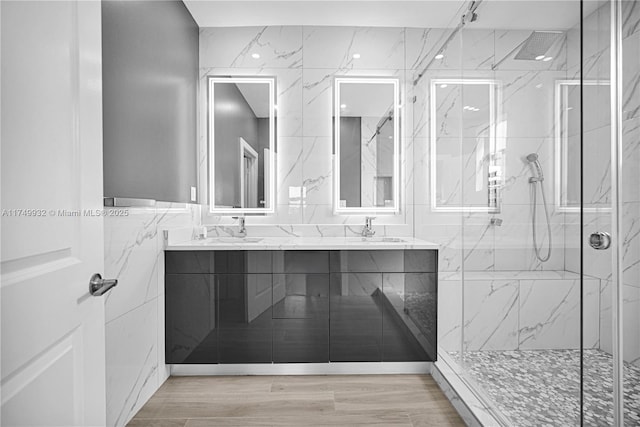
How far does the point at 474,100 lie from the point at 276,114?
1.57 m

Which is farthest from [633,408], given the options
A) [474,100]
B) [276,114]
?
→ [276,114]

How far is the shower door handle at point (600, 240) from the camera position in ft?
3.92

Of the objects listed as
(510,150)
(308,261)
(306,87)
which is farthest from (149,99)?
(510,150)

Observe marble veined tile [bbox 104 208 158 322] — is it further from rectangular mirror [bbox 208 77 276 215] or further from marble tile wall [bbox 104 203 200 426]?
rectangular mirror [bbox 208 77 276 215]

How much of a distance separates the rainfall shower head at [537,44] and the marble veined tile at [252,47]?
1.85 meters

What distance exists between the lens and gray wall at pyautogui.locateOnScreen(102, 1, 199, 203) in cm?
175

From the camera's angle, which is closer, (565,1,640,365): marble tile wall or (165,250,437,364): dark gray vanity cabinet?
(565,1,640,365): marble tile wall

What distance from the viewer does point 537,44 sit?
1.46m

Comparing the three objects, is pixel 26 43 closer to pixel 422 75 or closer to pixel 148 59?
pixel 148 59

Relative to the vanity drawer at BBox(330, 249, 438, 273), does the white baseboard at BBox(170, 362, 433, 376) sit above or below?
below

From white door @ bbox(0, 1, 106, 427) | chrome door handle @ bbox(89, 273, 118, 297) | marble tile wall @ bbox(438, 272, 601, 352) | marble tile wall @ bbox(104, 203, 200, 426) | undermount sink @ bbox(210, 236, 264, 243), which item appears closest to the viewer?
white door @ bbox(0, 1, 106, 427)

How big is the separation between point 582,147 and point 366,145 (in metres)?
1.84

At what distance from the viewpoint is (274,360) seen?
2.42 m

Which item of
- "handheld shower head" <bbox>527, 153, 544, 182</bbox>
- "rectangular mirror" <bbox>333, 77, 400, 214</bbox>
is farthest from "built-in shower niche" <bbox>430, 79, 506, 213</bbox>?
"rectangular mirror" <bbox>333, 77, 400, 214</bbox>
